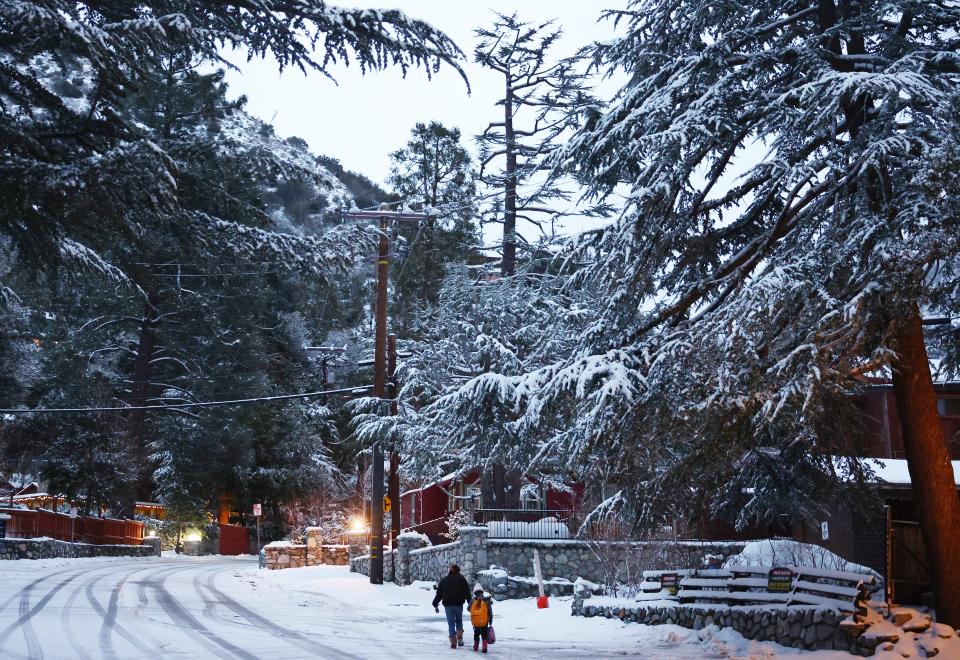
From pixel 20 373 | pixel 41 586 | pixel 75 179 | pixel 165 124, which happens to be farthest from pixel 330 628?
pixel 20 373

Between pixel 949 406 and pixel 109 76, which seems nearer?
pixel 109 76

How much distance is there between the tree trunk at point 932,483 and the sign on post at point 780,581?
107 inches

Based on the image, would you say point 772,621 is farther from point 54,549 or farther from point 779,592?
point 54,549

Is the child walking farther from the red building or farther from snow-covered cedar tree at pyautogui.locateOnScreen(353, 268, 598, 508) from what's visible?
the red building

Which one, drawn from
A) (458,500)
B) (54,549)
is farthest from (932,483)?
(54,549)

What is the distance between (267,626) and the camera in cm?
1802

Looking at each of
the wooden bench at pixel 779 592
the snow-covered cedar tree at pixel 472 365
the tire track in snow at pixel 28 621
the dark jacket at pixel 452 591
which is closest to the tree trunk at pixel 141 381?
the snow-covered cedar tree at pixel 472 365

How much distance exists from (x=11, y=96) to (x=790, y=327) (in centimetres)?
956

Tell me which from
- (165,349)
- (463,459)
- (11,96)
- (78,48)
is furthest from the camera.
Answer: (165,349)

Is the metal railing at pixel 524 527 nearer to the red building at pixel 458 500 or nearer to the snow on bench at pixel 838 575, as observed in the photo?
the red building at pixel 458 500

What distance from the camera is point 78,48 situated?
914 cm

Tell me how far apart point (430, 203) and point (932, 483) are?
33325 millimetres

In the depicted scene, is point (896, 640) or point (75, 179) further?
point (896, 640)

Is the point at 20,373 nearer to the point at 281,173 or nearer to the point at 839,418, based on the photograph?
the point at 281,173
